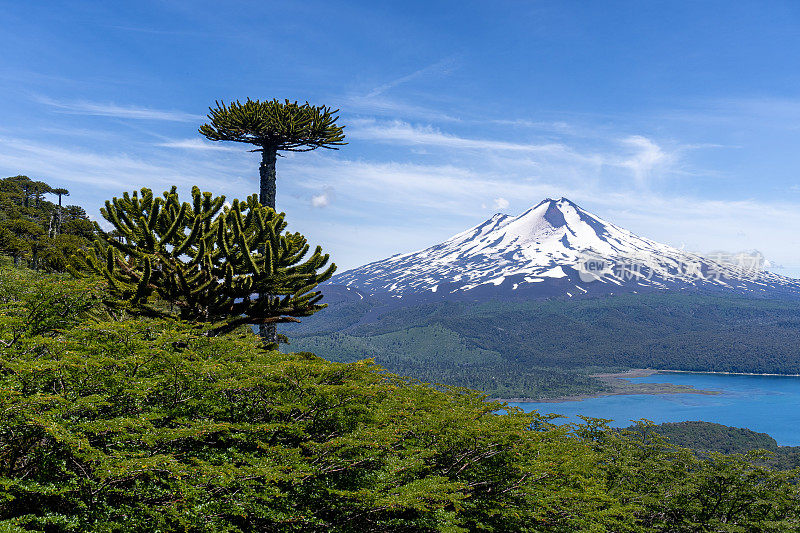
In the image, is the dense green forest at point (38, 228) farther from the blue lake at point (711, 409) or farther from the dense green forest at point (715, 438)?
the blue lake at point (711, 409)

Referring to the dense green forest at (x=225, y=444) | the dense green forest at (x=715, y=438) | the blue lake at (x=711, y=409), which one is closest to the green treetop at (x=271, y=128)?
the dense green forest at (x=225, y=444)

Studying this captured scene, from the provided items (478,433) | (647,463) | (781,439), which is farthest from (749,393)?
(478,433)

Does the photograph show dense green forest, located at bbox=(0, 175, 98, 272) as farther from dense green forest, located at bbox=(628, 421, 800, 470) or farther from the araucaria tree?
dense green forest, located at bbox=(628, 421, 800, 470)

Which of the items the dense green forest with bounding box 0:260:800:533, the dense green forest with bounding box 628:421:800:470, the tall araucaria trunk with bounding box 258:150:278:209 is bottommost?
the dense green forest with bounding box 628:421:800:470

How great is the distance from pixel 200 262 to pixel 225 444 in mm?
6534

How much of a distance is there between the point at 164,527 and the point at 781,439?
176m

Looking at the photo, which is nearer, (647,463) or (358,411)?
(358,411)

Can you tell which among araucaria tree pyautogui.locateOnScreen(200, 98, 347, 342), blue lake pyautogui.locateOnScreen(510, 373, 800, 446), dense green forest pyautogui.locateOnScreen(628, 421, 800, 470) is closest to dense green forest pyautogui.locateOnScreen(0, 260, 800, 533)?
araucaria tree pyautogui.locateOnScreen(200, 98, 347, 342)

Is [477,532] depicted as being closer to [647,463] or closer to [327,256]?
[327,256]

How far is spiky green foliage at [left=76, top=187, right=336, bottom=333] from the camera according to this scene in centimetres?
1383

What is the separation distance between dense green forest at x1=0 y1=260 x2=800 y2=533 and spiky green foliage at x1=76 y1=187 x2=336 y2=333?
1277 mm

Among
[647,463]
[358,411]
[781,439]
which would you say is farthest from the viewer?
[781,439]

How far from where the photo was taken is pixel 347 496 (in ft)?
28.3

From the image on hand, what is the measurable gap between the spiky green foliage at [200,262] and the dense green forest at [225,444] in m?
1.28
